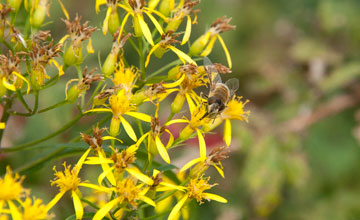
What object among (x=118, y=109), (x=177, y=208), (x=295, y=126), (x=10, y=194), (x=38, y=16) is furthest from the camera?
(x=295, y=126)

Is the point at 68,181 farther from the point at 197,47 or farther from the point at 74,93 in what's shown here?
the point at 197,47

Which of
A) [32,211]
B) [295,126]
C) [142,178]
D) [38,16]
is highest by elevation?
[38,16]

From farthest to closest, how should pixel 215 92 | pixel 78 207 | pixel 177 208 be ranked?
1. pixel 215 92
2. pixel 177 208
3. pixel 78 207

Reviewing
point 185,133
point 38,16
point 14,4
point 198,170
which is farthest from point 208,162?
point 14,4

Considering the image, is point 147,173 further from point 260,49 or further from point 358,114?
point 260,49

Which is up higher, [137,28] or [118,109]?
[137,28]

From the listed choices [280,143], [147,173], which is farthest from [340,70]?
[147,173]

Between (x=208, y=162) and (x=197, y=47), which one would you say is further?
(x=197, y=47)
